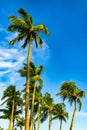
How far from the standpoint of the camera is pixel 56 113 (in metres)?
84.2

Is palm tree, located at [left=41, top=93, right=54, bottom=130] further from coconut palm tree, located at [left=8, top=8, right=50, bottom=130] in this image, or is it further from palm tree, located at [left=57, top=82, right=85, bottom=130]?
coconut palm tree, located at [left=8, top=8, right=50, bottom=130]

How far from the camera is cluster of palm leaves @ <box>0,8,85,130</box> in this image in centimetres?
4044

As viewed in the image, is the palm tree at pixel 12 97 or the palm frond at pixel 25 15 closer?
the palm frond at pixel 25 15

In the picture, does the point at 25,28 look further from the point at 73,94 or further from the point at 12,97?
the point at 12,97

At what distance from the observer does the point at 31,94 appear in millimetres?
70062

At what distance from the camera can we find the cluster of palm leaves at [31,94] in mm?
40438

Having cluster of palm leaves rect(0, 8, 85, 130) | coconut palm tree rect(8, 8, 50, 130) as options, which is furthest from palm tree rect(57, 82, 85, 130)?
coconut palm tree rect(8, 8, 50, 130)

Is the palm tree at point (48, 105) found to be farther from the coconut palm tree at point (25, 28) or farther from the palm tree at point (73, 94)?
the coconut palm tree at point (25, 28)

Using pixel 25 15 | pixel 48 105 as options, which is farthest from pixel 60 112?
pixel 25 15

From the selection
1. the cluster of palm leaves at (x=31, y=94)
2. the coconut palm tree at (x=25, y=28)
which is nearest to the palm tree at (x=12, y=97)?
the cluster of palm leaves at (x=31, y=94)

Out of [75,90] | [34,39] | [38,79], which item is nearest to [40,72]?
[38,79]

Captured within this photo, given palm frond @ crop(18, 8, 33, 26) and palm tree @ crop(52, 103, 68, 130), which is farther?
palm tree @ crop(52, 103, 68, 130)

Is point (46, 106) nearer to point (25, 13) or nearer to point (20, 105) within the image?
point (20, 105)

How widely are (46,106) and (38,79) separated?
21.3m
